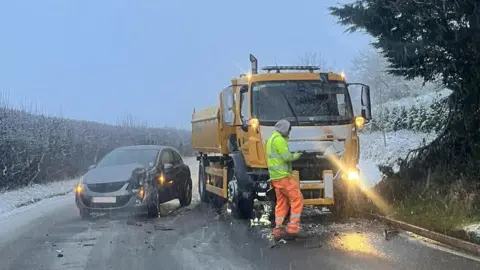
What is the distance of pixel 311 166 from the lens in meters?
11.1

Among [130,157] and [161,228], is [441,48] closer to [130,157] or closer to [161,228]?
[161,228]

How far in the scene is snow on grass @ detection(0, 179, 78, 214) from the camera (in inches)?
655

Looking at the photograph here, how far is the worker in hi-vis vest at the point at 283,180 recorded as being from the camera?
9430 millimetres

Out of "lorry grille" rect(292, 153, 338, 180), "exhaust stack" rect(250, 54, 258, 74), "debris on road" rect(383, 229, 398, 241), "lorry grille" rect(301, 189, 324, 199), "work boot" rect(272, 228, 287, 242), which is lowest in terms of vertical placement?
"debris on road" rect(383, 229, 398, 241)

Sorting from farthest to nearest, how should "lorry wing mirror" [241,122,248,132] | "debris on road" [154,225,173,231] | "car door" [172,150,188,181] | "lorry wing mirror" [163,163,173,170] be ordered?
"car door" [172,150,188,181] → "lorry wing mirror" [163,163,173,170] → "lorry wing mirror" [241,122,248,132] → "debris on road" [154,225,173,231]

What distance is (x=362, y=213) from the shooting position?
475 inches

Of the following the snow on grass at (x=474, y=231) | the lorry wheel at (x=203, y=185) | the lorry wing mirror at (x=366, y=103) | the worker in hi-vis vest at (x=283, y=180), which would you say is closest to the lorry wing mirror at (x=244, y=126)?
the worker in hi-vis vest at (x=283, y=180)

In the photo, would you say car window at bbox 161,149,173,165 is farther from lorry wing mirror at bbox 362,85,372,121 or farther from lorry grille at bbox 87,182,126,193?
lorry wing mirror at bbox 362,85,372,121

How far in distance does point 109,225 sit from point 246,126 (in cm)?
338

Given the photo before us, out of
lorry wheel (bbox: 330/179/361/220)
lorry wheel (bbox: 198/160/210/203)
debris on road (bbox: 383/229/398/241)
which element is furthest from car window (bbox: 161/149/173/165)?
debris on road (bbox: 383/229/398/241)

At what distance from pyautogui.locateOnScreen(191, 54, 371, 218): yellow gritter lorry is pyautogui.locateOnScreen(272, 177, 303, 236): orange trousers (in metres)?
1.12

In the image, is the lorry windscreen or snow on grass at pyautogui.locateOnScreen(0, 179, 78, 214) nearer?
the lorry windscreen

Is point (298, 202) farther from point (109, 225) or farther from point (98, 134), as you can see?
point (98, 134)

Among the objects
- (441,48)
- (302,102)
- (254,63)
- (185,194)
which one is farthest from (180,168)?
(441,48)
